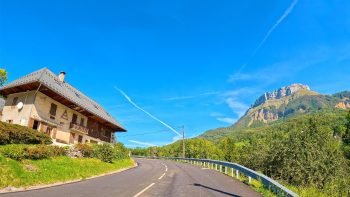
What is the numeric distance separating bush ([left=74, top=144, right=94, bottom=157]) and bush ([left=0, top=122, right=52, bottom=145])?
2.67m

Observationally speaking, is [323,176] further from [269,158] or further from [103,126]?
[103,126]

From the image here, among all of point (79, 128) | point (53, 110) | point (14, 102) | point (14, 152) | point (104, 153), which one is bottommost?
point (14, 152)

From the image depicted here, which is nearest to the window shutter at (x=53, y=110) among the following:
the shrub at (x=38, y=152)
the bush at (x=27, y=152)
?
the bush at (x=27, y=152)

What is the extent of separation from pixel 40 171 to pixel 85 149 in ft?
33.4

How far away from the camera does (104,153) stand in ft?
86.8

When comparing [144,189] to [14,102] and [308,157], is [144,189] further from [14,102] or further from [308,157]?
[14,102]

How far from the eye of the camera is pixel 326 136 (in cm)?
3662

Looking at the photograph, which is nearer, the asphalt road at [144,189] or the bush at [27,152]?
the asphalt road at [144,189]

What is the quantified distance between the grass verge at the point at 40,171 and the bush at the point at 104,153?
6.38 meters

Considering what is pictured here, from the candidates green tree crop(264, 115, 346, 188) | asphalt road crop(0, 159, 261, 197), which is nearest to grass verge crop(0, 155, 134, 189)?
asphalt road crop(0, 159, 261, 197)

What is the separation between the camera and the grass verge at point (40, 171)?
11930 mm

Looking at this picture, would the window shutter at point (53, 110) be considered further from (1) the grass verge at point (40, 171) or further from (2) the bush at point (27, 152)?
(1) the grass verge at point (40, 171)

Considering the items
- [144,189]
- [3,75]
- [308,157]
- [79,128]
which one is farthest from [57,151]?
[3,75]

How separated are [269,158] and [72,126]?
26.0 m
